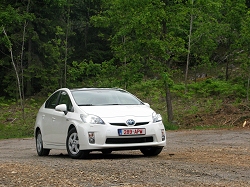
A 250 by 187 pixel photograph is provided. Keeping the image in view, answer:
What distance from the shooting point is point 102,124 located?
11.1 m

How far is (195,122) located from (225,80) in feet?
38.6

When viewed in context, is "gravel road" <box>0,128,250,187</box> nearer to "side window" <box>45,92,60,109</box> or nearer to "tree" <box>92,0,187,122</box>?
"side window" <box>45,92,60,109</box>

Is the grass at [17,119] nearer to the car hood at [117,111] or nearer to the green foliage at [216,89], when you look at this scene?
the green foliage at [216,89]

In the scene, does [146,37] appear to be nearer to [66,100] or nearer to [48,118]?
[48,118]

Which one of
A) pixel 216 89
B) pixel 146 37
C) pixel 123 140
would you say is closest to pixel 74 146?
pixel 123 140

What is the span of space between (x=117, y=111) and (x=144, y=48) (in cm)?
1607

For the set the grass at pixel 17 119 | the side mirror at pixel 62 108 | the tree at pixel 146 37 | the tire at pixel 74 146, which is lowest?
the grass at pixel 17 119

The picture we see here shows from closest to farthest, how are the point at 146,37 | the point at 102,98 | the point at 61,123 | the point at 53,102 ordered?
the point at 61,123 → the point at 102,98 → the point at 53,102 → the point at 146,37

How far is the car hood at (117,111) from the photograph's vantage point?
11234 millimetres

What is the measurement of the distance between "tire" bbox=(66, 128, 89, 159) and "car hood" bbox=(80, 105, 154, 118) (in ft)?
1.74

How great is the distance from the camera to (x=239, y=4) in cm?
3334

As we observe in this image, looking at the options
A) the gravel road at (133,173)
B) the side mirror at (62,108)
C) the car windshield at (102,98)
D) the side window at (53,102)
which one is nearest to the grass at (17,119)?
the side window at (53,102)

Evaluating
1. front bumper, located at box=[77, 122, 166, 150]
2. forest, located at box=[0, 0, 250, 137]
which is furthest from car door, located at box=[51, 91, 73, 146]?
forest, located at box=[0, 0, 250, 137]

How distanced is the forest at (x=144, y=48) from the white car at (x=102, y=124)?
1379cm
